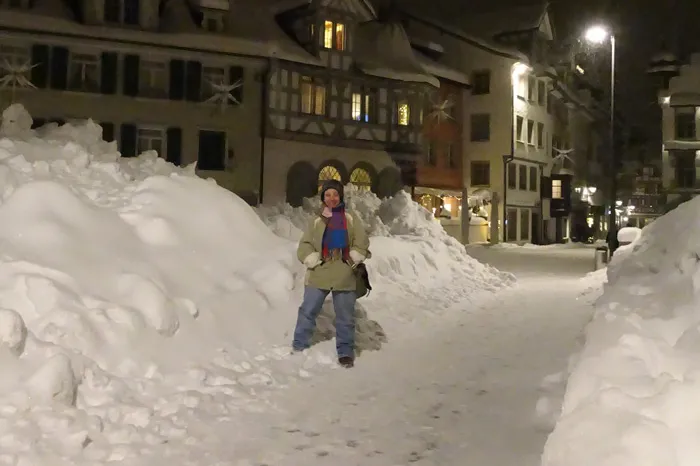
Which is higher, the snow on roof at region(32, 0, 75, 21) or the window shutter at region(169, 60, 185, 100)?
the snow on roof at region(32, 0, 75, 21)

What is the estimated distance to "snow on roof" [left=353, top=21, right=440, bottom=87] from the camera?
3347 cm

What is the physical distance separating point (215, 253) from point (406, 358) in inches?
116

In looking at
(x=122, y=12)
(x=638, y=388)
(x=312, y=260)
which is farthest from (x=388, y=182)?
(x=638, y=388)

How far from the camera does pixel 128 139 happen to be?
1120 inches

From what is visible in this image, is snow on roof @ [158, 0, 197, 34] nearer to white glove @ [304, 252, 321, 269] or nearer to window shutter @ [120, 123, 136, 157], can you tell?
window shutter @ [120, 123, 136, 157]

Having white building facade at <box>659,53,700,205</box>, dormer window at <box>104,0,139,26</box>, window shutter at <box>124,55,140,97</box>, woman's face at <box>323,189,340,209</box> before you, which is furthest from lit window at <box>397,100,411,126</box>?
woman's face at <box>323,189,340,209</box>

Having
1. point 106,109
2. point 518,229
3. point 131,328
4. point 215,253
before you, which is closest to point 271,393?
point 131,328

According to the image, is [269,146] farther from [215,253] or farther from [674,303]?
[674,303]

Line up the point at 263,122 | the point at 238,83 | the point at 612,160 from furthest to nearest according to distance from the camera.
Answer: the point at 263,122, the point at 238,83, the point at 612,160

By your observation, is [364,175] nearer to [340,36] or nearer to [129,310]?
[340,36]

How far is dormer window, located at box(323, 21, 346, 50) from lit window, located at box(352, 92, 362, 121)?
7.42 ft

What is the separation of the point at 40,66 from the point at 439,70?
20.4 m

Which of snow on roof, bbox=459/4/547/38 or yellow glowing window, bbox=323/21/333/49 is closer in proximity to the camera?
yellow glowing window, bbox=323/21/333/49

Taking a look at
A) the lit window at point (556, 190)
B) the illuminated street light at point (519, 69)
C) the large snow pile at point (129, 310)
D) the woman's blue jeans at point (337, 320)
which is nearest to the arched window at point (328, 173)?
the illuminated street light at point (519, 69)
